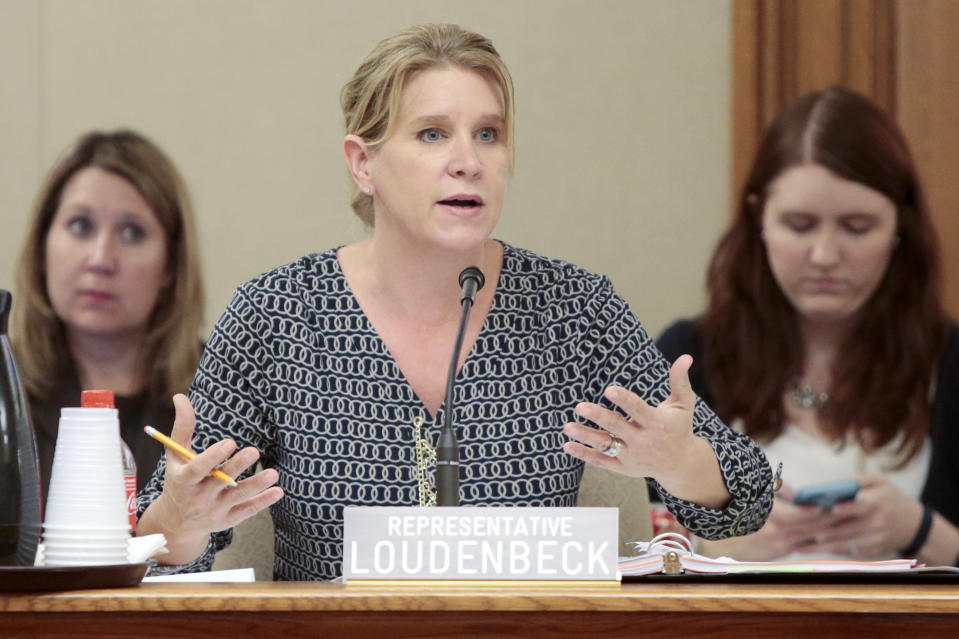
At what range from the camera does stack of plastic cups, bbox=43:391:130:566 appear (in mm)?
1078

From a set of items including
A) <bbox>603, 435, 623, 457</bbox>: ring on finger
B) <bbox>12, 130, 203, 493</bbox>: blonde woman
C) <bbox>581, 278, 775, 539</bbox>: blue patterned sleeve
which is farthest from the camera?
<bbox>12, 130, 203, 493</bbox>: blonde woman

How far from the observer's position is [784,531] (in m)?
2.19

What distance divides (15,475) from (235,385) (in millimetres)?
610

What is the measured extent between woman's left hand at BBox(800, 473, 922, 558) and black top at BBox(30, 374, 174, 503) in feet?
4.11

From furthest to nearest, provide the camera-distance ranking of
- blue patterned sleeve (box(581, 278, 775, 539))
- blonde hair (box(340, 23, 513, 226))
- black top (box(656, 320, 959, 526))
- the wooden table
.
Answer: black top (box(656, 320, 959, 526)) < blonde hair (box(340, 23, 513, 226)) < blue patterned sleeve (box(581, 278, 775, 539)) < the wooden table

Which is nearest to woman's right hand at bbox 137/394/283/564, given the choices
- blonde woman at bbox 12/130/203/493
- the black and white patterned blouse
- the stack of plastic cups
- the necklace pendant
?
the stack of plastic cups

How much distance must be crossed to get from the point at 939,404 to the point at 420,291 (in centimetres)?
114

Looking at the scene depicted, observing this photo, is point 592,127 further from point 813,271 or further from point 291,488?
point 291,488

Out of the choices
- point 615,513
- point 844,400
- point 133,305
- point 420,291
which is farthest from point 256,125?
point 615,513

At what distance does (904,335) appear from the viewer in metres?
2.41

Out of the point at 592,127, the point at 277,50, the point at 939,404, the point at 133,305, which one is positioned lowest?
the point at 939,404

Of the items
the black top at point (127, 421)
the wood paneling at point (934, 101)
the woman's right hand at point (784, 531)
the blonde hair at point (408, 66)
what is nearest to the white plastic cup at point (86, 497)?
the blonde hair at point (408, 66)

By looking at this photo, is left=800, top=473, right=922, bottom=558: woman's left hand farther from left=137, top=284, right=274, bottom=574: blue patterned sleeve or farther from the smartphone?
left=137, top=284, right=274, bottom=574: blue patterned sleeve

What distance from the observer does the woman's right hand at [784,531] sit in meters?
2.18
